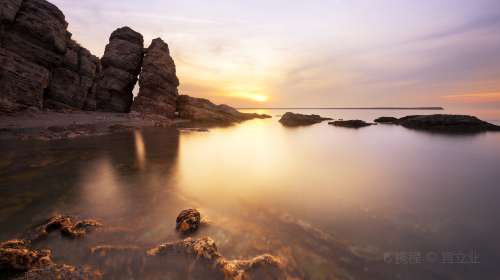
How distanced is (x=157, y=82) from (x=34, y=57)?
2404 cm

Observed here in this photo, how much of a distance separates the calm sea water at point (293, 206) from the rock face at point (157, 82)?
35238 mm

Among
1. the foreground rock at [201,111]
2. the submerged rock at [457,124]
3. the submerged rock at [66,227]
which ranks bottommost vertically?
the submerged rock at [66,227]

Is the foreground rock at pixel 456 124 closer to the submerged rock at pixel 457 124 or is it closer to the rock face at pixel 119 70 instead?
the submerged rock at pixel 457 124

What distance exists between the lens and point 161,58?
166 feet

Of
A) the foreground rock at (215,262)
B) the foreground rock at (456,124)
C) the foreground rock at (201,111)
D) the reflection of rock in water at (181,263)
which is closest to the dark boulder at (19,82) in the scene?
the reflection of rock in water at (181,263)

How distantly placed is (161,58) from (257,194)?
50.7 metres

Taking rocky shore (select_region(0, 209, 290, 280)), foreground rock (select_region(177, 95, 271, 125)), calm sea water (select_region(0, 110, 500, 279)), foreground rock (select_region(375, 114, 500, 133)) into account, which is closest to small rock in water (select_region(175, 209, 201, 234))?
calm sea water (select_region(0, 110, 500, 279))

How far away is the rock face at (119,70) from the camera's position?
44750 millimetres

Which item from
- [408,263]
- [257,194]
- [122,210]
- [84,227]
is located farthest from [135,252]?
[408,263]

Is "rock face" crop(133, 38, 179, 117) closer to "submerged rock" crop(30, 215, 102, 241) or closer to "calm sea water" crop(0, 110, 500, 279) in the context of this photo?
"calm sea water" crop(0, 110, 500, 279)

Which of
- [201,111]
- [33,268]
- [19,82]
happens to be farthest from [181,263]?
[201,111]

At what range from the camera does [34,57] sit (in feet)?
88.8

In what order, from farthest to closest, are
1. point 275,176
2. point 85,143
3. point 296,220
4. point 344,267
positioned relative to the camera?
point 85,143
point 275,176
point 296,220
point 344,267

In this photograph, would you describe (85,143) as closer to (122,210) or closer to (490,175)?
(122,210)
